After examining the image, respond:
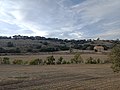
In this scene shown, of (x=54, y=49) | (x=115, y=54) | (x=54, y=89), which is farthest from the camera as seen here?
(x=54, y=49)

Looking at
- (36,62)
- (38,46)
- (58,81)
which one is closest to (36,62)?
(36,62)

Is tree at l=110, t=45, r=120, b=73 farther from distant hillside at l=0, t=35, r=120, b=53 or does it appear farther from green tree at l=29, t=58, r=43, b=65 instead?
distant hillside at l=0, t=35, r=120, b=53

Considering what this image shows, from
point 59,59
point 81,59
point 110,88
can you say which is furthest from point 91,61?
point 110,88

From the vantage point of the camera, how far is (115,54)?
1340 inches

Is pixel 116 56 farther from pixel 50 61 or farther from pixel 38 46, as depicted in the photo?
pixel 38 46

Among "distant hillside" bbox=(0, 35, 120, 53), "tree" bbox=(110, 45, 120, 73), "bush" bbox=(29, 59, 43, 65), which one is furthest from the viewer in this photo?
"distant hillside" bbox=(0, 35, 120, 53)

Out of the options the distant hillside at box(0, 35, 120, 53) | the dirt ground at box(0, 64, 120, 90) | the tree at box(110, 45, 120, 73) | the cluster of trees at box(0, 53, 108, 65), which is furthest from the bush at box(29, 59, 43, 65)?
the tree at box(110, 45, 120, 73)

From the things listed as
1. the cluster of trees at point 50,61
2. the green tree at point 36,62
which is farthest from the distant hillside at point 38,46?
the green tree at point 36,62

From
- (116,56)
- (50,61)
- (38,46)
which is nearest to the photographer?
(116,56)

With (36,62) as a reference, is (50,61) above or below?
above

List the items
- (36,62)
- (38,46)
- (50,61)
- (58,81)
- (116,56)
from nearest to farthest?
(58,81), (116,56), (36,62), (50,61), (38,46)

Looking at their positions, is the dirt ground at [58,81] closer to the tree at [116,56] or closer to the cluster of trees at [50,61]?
the tree at [116,56]

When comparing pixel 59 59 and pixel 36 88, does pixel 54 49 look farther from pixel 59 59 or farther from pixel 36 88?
pixel 36 88

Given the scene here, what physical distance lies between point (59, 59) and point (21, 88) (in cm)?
5343
